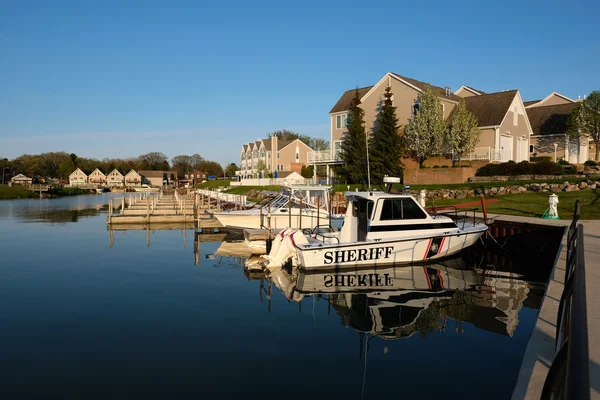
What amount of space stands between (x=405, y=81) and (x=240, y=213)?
84.5 ft

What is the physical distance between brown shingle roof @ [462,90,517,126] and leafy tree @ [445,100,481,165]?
216 centimetres

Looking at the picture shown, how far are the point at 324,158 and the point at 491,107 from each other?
18063mm

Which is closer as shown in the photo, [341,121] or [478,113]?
[478,113]

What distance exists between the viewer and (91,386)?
828 cm

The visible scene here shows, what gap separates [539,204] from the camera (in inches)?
1083

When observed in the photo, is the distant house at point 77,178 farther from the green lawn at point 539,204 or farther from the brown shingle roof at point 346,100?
the green lawn at point 539,204

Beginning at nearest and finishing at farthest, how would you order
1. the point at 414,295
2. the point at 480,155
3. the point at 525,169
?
the point at 414,295 < the point at 525,169 < the point at 480,155

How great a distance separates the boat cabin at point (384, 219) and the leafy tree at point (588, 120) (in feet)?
111

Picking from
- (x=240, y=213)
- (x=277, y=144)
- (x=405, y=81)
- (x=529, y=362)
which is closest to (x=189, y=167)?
(x=277, y=144)

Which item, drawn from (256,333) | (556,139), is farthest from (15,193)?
(256,333)

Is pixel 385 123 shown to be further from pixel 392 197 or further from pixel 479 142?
pixel 392 197

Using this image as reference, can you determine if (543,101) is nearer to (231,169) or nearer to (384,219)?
(384,219)

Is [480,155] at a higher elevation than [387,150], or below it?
below

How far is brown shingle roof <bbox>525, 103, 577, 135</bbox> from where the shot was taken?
157ft
